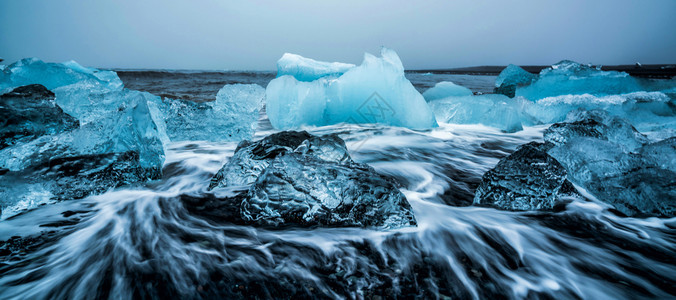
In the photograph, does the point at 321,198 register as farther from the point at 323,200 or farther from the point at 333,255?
the point at 333,255

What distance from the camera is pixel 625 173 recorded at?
205 centimetres

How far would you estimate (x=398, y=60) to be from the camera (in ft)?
14.2

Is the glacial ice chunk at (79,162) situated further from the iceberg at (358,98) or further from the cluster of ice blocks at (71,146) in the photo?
the iceberg at (358,98)

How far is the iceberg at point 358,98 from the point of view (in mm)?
4234

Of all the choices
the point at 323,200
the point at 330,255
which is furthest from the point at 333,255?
the point at 323,200

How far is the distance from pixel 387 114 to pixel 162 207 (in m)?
3.39

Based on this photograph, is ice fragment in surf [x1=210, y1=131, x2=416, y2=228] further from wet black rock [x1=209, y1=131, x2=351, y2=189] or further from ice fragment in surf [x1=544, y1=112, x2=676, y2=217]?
ice fragment in surf [x1=544, y1=112, x2=676, y2=217]

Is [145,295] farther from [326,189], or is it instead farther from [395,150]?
[395,150]

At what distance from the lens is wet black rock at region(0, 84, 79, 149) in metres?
2.54

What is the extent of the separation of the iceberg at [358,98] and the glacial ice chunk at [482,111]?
128 centimetres

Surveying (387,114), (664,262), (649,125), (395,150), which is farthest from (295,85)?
(649,125)

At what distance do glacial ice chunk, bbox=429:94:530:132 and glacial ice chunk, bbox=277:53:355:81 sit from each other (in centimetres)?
213

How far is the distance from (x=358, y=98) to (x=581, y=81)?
21.7ft

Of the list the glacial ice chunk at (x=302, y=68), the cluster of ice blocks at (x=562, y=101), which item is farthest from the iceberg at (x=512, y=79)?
the glacial ice chunk at (x=302, y=68)
